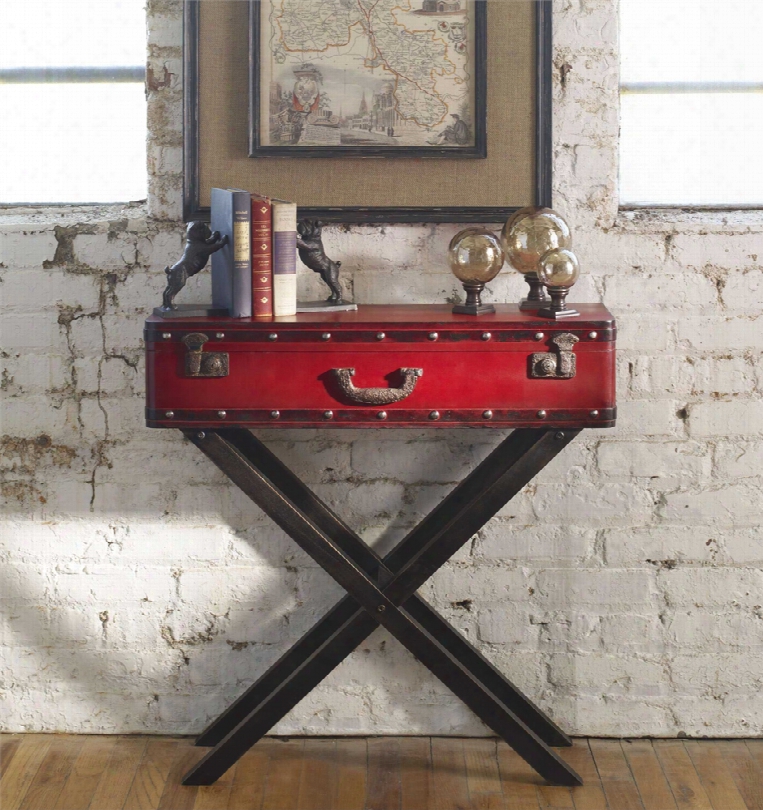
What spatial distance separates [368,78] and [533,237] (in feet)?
1.95

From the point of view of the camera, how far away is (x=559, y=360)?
1.85m

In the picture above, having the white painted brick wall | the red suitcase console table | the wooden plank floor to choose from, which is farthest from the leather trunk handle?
the wooden plank floor

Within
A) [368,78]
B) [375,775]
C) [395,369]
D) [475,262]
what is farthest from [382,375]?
[375,775]

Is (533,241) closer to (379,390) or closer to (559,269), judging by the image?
(559,269)

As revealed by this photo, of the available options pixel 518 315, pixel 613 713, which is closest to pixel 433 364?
pixel 518 315

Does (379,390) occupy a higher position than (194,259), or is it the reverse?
(194,259)

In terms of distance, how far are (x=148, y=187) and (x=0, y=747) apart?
1447 mm

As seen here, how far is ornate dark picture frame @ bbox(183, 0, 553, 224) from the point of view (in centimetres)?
221

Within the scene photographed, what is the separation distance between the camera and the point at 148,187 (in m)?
2.31

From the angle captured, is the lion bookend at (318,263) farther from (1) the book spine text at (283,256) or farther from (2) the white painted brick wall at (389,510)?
(2) the white painted brick wall at (389,510)

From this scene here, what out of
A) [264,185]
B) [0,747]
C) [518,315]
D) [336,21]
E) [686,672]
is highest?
[336,21]

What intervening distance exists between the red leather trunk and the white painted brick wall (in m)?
0.47

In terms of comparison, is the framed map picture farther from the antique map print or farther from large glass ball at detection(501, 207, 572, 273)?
large glass ball at detection(501, 207, 572, 273)

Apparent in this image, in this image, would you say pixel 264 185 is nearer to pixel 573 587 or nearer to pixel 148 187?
pixel 148 187
